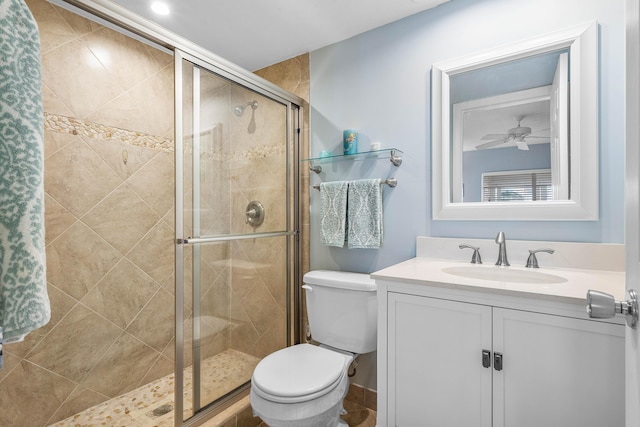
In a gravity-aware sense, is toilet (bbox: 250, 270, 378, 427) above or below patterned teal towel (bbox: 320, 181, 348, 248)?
below

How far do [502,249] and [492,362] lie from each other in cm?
56

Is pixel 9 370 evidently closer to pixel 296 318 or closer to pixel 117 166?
pixel 117 166

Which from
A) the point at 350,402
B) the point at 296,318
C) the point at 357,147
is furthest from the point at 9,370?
the point at 357,147

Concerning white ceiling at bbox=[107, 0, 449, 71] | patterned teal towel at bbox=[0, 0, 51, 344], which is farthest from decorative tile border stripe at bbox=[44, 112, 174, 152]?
patterned teal towel at bbox=[0, 0, 51, 344]

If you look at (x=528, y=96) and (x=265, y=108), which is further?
(x=265, y=108)

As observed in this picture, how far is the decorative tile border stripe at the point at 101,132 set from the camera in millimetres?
1718

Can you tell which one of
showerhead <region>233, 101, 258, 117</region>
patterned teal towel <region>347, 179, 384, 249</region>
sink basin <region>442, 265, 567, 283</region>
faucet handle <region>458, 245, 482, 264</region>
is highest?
showerhead <region>233, 101, 258, 117</region>

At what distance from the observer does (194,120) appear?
147 cm

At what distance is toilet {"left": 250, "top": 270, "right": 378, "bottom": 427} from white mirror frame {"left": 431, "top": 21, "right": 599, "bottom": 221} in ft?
2.10

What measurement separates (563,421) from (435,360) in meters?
0.38

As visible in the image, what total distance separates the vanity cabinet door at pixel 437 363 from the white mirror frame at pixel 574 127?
0.60 m

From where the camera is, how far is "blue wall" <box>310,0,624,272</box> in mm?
1295

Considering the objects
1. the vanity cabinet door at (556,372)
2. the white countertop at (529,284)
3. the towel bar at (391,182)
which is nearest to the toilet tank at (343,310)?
the white countertop at (529,284)

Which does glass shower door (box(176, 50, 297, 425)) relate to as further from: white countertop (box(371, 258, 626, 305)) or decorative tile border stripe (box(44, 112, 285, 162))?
white countertop (box(371, 258, 626, 305))
